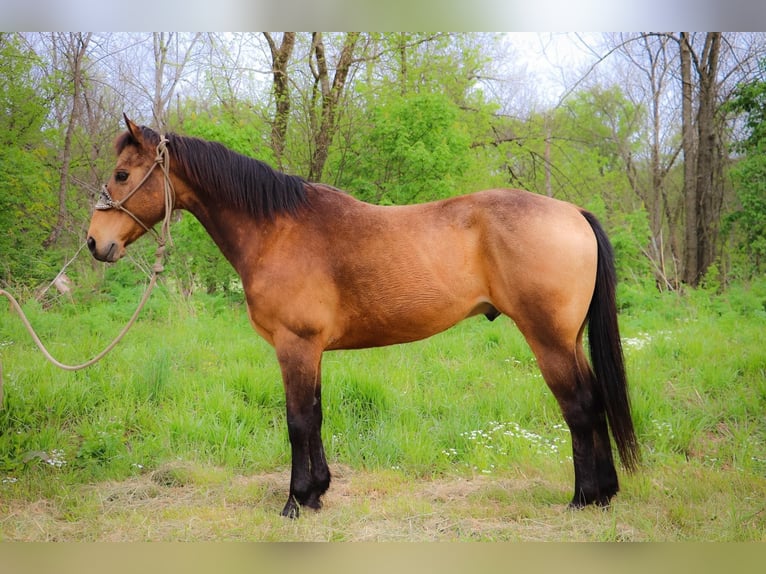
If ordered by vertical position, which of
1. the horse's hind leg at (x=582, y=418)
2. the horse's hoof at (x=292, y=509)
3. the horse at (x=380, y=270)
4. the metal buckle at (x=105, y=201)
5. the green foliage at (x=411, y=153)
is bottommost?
the horse's hoof at (x=292, y=509)

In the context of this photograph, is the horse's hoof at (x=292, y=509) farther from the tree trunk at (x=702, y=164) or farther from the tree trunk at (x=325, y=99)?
the tree trunk at (x=702, y=164)

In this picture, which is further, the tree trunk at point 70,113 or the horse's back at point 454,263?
the tree trunk at point 70,113

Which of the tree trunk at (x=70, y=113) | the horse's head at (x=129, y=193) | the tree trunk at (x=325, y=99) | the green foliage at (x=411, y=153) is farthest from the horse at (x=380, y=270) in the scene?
the tree trunk at (x=70, y=113)

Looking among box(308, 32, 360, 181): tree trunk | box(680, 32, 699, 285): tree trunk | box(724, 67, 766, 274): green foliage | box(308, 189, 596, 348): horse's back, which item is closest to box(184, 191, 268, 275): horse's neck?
box(308, 189, 596, 348): horse's back

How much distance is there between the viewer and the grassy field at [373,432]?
2.99 metres

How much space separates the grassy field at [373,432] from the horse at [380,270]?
335mm

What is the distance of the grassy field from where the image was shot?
118 inches

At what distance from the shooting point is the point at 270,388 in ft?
11.8

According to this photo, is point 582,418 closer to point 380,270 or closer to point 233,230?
point 380,270

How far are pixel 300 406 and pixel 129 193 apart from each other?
4.16ft

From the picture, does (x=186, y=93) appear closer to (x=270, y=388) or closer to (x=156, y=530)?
(x=270, y=388)

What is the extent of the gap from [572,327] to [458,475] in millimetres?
1064

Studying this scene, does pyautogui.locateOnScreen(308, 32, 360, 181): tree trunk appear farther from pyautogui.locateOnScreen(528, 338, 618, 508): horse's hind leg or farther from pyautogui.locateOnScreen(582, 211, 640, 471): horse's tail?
pyautogui.locateOnScreen(528, 338, 618, 508): horse's hind leg

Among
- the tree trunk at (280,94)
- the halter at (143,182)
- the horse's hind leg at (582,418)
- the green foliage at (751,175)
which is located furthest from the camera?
the tree trunk at (280,94)
